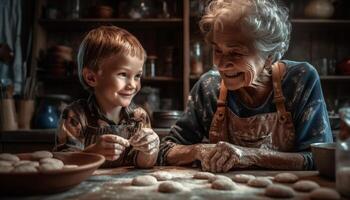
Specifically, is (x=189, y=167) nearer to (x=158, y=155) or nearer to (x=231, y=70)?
(x=158, y=155)

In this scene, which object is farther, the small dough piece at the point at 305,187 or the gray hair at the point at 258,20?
the gray hair at the point at 258,20

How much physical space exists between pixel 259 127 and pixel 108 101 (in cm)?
58

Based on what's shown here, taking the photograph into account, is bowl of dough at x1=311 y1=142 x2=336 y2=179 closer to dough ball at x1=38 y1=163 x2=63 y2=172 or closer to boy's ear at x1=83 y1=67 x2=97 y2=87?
dough ball at x1=38 y1=163 x2=63 y2=172

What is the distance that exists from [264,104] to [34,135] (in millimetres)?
1779

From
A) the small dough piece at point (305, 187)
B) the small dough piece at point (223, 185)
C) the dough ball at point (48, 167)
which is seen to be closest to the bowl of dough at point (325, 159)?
the small dough piece at point (305, 187)

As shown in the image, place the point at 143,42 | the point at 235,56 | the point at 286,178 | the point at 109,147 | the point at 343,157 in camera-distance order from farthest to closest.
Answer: the point at 143,42 → the point at 235,56 → the point at 109,147 → the point at 286,178 → the point at 343,157

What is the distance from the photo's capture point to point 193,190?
3.06ft

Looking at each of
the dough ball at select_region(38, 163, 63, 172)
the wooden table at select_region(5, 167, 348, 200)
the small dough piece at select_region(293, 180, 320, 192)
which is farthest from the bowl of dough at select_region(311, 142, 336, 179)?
the dough ball at select_region(38, 163, 63, 172)

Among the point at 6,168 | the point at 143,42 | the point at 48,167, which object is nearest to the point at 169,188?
the point at 48,167

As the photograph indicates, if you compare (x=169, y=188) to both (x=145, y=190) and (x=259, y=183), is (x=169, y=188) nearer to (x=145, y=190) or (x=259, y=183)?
(x=145, y=190)

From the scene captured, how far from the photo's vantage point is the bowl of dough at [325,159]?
1057 millimetres

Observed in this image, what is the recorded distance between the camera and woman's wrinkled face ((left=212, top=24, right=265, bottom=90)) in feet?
4.66

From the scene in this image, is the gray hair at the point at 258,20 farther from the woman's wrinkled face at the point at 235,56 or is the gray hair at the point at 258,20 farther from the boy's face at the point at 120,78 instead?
the boy's face at the point at 120,78

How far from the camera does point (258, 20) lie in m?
1.43
